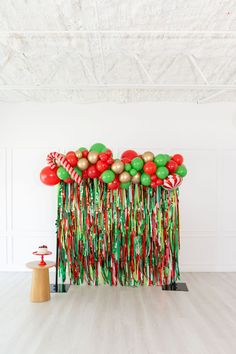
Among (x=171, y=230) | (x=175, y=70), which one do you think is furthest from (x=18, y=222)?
(x=175, y=70)

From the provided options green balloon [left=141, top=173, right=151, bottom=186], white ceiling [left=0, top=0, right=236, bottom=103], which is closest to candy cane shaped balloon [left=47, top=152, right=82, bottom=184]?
green balloon [left=141, top=173, right=151, bottom=186]

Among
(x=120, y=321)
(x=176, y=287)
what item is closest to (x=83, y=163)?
(x=120, y=321)

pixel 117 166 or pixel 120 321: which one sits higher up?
pixel 117 166

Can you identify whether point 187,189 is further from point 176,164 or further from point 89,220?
point 89,220

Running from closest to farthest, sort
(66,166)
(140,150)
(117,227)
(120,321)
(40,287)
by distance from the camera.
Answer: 1. (120,321)
2. (40,287)
3. (66,166)
4. (117,227)
5. (140,150)

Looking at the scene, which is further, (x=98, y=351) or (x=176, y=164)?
(x=176, y=164)

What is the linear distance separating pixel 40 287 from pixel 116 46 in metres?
2.89

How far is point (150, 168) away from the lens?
406cm

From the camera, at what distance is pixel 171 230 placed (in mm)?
4363

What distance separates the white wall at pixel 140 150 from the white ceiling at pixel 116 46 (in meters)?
0.31

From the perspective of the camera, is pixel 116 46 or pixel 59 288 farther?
pixel 59 288

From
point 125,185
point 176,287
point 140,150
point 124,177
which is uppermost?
point 140,150

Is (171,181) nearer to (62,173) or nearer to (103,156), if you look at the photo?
(103,156)

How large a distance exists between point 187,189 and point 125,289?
187 cm
